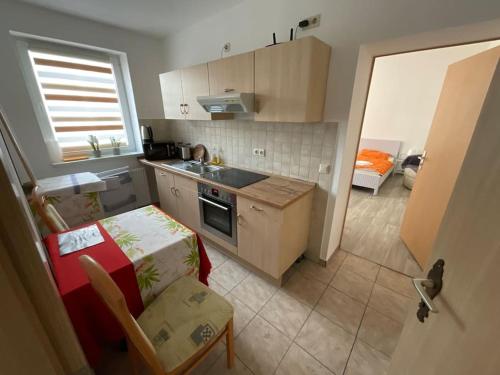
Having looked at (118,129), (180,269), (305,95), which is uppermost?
(305,95)

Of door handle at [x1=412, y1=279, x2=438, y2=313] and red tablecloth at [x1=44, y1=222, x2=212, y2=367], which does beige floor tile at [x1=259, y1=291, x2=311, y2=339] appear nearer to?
red tablecloth at [x1=44, y1=222, x2=212, y2=367]

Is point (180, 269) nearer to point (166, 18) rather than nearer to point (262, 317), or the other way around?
point (262, 317)

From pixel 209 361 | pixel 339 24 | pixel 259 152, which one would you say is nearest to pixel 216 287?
pixel 209 361

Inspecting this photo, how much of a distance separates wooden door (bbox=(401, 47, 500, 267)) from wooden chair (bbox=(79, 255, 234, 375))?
150 cm

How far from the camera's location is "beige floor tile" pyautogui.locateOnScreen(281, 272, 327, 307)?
1761 millimetres

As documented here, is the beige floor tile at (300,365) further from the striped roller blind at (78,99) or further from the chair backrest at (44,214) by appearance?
the striped roller blind at (78,99)

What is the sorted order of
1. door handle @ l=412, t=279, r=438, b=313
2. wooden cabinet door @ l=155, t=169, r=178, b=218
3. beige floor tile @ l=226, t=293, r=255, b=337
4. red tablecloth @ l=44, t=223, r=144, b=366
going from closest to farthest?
door handle @ l=412, t=279, r=438, b=313
red tablecloth @ l=44, t=223, r=144, b=366
beige floor tile @ l=226, t=293, r=255, b=337
wooden cabinet door @ l=155, t=169, r=178, b=218

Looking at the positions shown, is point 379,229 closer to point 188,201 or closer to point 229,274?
point 229,274

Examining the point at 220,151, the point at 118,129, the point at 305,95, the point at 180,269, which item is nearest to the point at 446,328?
the point at 180,269

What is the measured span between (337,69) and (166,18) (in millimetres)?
2012

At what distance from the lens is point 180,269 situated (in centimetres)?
128

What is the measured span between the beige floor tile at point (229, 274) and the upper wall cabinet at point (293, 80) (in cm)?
150

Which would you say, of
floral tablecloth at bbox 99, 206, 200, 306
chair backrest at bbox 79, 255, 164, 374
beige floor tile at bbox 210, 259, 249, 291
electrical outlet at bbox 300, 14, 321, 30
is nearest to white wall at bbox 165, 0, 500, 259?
electrical outlet at bbox 300, 14, 321, 30

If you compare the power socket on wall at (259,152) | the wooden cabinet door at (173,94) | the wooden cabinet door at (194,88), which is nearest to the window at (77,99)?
the wooden cabinet door at (173,94)
